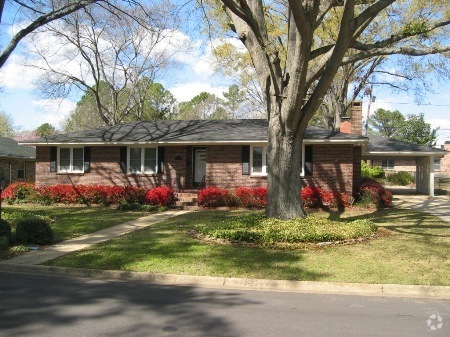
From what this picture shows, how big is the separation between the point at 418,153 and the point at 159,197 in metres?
16.2

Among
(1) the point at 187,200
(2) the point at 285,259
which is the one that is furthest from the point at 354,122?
(2) the point at 285,259

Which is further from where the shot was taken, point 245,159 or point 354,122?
point 354,122

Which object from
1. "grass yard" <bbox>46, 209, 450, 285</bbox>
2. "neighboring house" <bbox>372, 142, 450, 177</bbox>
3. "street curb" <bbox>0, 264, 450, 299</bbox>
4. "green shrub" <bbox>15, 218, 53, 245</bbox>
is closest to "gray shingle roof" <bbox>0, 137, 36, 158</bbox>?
"green shrub" <bbox>15, 218, 53, 245</bbox>

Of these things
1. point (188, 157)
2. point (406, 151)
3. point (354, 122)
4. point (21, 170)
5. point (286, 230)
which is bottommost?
point (286, 230)

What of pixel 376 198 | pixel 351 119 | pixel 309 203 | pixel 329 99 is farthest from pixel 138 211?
pixel 329 99

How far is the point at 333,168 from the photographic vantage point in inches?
754

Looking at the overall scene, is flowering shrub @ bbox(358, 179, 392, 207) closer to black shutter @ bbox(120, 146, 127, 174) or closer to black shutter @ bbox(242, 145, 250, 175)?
black shutter @ bbox(242, 145, 250, 175)

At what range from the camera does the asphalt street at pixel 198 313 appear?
5.23 m

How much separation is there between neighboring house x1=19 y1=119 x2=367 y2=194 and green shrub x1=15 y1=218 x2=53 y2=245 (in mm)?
9735

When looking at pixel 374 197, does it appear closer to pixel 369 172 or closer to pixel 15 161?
pixel 369 172

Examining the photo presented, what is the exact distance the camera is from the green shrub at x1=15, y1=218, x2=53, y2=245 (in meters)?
10.6

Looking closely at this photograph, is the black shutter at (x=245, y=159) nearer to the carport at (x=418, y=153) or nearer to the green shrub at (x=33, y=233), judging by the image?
the carport at (x=418, y=153)

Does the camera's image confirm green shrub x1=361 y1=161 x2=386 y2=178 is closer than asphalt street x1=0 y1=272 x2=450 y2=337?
No

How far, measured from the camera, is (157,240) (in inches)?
434
